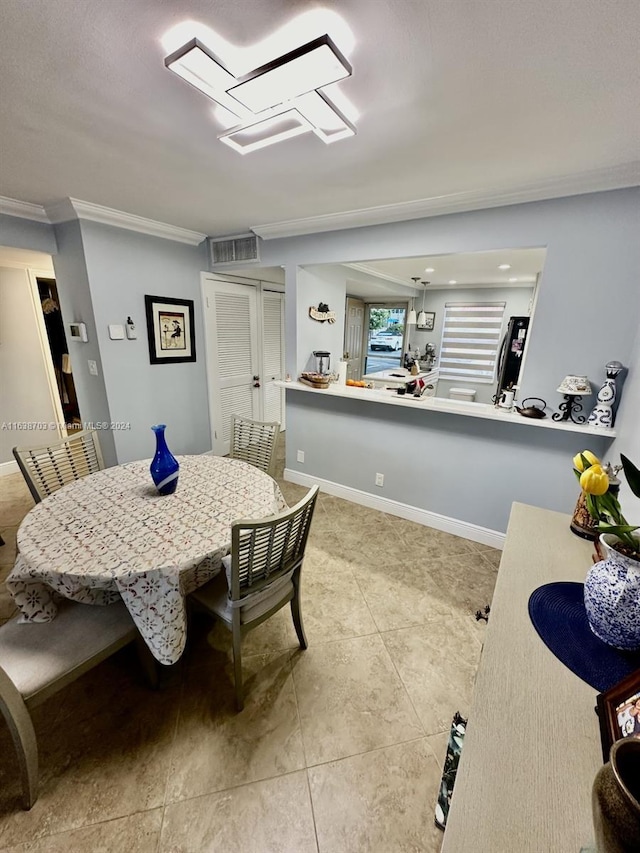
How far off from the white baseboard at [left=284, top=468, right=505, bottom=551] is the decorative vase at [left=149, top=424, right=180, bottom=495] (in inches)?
73.2

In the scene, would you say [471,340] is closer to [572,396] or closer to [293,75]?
[572,396]

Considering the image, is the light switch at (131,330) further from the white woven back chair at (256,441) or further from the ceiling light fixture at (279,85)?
the ceiling light fixture at (279,85)

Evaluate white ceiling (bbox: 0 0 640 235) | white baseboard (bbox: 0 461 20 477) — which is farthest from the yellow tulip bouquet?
white baseboard (bbox: 0 461 20 477)

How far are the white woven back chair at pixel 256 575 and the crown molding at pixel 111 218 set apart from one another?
108 inches

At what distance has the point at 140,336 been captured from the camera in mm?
3150

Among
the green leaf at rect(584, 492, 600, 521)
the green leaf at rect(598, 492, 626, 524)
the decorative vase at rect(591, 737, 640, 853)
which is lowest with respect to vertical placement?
the decorative vase at rect(591, 737, 640, 853)

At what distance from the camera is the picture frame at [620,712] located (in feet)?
2.08

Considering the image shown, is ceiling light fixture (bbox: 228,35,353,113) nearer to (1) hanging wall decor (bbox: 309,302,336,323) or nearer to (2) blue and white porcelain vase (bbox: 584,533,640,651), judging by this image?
(2) blue and white porcelain vase (bbox: 584,533,640,651)

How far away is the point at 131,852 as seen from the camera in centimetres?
107

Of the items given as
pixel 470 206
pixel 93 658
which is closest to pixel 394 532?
pixel 93 658

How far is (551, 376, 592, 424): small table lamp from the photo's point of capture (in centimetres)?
196

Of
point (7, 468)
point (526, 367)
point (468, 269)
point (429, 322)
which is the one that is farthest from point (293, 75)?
point (429, 322)

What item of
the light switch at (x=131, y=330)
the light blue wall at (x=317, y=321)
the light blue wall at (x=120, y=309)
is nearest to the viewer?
the light blue wall at (x=120, y=309)

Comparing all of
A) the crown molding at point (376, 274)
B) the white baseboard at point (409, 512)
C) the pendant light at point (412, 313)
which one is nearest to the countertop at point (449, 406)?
the white baseboard at point (409, 512)
